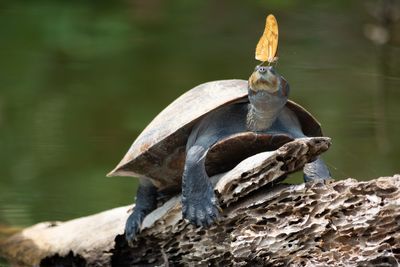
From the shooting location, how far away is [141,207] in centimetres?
376

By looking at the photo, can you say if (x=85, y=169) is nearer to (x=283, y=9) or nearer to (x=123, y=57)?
(x=123, y=57)

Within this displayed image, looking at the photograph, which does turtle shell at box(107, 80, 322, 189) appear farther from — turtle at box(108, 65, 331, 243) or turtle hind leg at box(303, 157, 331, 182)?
turtle hind leg at box(303, 157, 331, 182)

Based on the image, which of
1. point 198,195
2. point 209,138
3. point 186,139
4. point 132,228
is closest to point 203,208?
point 198,195

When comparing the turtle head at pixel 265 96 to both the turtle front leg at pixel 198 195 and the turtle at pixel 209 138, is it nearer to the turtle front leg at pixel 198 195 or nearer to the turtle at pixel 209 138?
the turtle at pixel 209 138

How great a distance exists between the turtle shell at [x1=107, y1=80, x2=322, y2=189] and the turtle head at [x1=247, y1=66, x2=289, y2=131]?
0.06m

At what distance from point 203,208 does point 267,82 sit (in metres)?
0.48

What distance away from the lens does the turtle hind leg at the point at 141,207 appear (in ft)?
12.1

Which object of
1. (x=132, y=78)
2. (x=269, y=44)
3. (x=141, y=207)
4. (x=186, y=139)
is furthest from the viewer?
(x=132, y=78)

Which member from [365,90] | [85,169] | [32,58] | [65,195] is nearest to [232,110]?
[65,195]

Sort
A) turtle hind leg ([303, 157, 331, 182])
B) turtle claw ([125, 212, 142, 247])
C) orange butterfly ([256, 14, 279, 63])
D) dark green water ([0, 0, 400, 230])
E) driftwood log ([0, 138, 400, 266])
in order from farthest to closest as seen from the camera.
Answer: dark green water ([0, 0, 400, 230]) → turtle claw ([125, 212, 142, 247]) → turtle hind leg ([303, 157, 331, 182]) → orange butterfly ([256, 14, 279, 63]) → driftwood log ([0, 138, 400, 266])

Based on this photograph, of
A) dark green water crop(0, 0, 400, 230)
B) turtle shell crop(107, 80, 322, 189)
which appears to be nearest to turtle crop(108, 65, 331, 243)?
turtle shell crop(107, 80, 322, 189)

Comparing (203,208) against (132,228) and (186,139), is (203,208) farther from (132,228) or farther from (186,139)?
(132,228)

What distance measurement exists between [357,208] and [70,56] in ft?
20.1

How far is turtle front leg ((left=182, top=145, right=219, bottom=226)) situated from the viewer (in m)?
3.31
